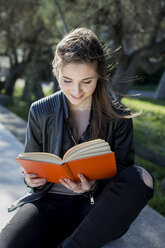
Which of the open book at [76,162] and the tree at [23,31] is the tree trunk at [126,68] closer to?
the tree at [23,31]

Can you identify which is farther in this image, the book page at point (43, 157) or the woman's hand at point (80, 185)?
the woman's hand at point (80, 185)

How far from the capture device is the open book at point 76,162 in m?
1.34

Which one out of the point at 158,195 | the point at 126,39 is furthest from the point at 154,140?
the point at 158,195

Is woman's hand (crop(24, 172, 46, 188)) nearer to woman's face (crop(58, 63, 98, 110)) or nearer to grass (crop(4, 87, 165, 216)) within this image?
woman's face (crop(58, 63, 98, 110))

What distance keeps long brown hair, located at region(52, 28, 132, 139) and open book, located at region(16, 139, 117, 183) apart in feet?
0.89

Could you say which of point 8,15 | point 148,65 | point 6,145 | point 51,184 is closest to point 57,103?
point 51,184

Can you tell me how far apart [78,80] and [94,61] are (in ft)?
0.40

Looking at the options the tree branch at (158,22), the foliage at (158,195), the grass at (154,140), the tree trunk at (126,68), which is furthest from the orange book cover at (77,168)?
the tree branch at (158,22)

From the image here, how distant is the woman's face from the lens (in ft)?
5.02

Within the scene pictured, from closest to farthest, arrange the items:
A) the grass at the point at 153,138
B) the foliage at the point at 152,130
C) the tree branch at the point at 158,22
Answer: the grass at the point at 153,138
the tree branch at the point at 158,22
the foliage at the point at 152,130

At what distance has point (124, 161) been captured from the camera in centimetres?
168

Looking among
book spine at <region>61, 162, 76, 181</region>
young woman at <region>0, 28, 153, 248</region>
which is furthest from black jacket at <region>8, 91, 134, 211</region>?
book spine at <region>61, 162, 76, 181</region>

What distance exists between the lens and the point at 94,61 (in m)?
1.56

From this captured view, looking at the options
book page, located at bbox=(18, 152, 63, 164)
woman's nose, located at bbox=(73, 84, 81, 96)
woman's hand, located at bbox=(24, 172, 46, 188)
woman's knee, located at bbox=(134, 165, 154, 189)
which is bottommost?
woman's knee, located at bbox=(134, 165, 154, 189)
